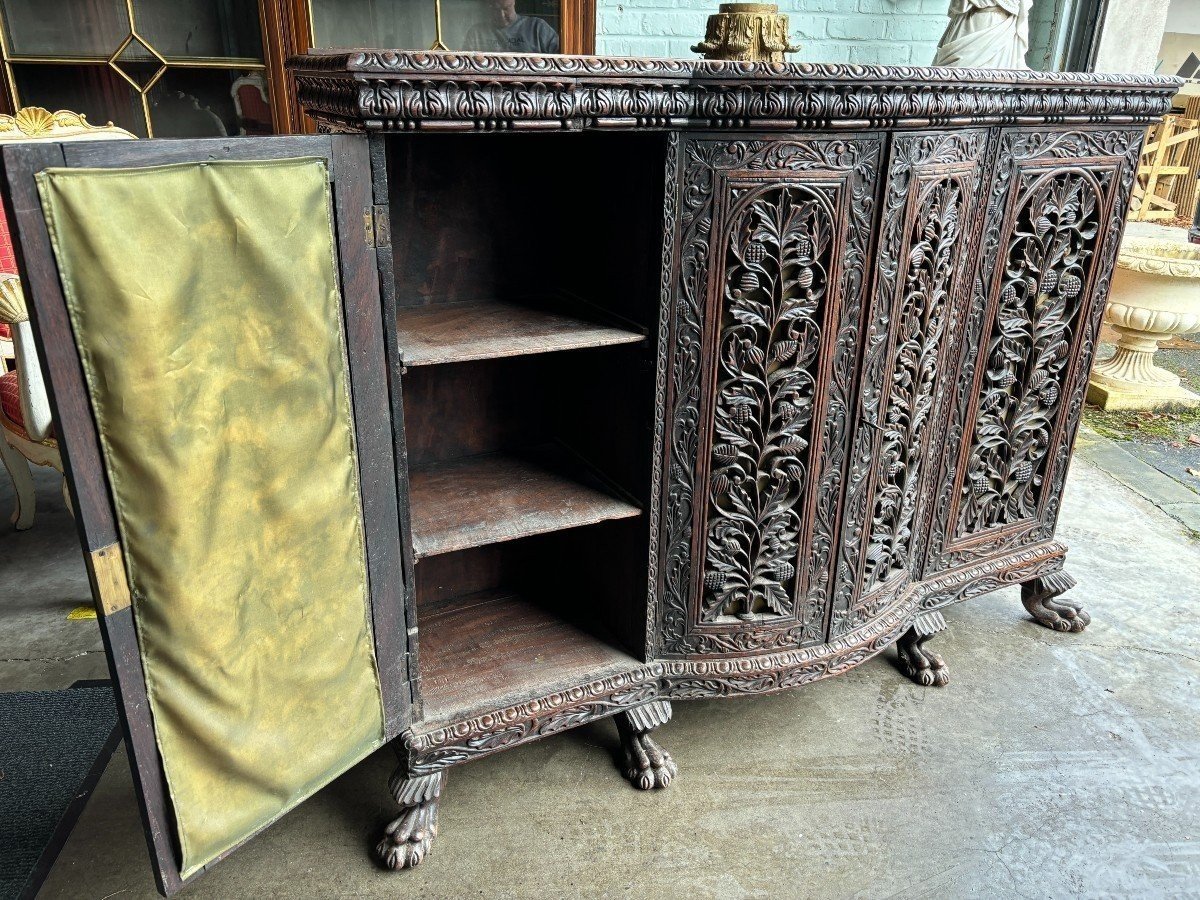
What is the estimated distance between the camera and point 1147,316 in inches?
163

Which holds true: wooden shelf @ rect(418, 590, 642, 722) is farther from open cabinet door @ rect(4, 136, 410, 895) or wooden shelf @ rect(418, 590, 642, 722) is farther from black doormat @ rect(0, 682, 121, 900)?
black doormat @ rect(0, 682, 121, 900)

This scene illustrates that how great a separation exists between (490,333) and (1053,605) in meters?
1.90

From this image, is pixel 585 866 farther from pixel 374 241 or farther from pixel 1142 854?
pixel 374 241

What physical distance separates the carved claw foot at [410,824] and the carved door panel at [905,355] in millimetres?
958

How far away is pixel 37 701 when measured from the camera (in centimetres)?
214

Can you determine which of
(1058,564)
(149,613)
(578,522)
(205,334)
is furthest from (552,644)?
(1058,564)

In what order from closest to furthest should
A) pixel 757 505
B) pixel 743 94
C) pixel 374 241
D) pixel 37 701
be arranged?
pixel 374 241 < pixel 743 94 < pixel 757 505 < pixel 37 701

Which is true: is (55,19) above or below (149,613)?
above

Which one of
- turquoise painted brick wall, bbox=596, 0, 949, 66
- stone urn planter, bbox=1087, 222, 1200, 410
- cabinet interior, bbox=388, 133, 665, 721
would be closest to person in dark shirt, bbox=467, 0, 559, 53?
turquoise painted brick wall, bbox=596, 0, 949, 66

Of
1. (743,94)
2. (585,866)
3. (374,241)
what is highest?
(743,94)

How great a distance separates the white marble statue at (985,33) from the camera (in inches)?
103

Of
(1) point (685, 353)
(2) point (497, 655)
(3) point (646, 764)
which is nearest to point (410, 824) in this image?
(2) point (497, 655)

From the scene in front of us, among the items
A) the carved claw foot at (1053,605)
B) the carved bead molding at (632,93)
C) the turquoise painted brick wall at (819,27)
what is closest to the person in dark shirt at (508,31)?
the turquoise painted brick wall at (819,27)

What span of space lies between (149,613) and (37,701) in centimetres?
128
